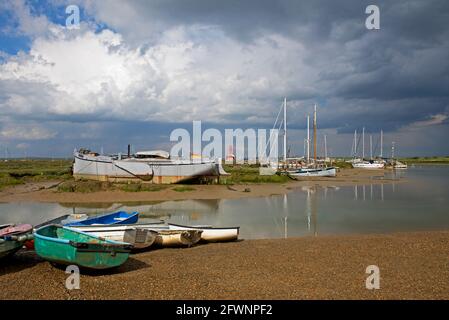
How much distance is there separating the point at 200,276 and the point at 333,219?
1425 cm

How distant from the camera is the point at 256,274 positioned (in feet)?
33.8

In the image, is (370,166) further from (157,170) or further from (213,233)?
(213,233)

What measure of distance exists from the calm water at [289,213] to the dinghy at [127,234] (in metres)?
5.50

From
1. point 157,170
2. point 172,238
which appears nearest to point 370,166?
point 157,170

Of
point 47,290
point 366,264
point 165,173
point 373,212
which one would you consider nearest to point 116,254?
point 47,290

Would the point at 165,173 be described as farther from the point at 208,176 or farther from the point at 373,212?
the point at 373,212

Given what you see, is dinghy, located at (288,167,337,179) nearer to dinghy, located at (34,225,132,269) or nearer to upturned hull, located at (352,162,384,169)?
upturned hull, located at (352,162,384,169)

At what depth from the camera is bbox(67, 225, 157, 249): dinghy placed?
13039 mm

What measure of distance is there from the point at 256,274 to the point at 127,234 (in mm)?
5106

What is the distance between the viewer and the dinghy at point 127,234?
13.0m

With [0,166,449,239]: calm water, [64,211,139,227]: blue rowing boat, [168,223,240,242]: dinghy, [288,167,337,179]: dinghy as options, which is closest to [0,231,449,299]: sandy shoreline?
[168,223,240,242]: dinghy

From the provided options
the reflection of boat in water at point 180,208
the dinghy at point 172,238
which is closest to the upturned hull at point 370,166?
the reflection of boat in water at point 180,208

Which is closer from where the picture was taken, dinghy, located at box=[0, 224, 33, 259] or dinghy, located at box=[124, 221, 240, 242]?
dinghy, located at box=[0, 224, 33, 259]

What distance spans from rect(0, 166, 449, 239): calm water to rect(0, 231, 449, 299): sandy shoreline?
4.64 metres
